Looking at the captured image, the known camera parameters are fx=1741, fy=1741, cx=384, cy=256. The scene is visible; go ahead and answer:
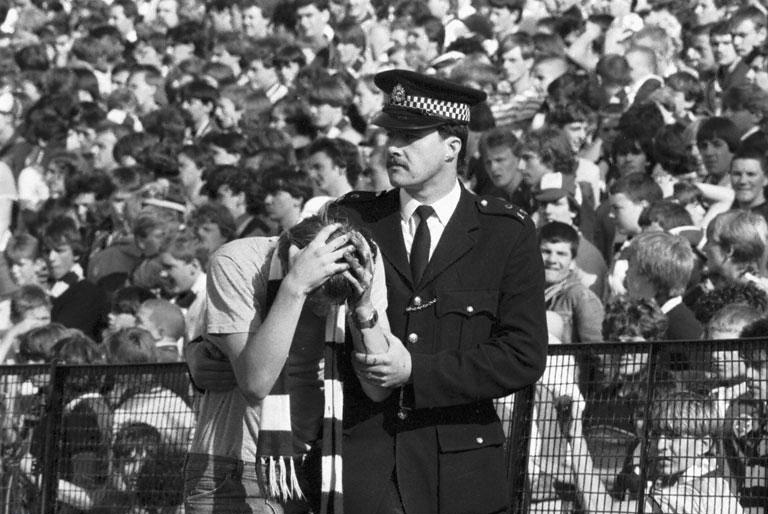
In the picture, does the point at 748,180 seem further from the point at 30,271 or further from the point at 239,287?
the point at 239,287

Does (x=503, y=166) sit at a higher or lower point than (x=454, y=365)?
higher

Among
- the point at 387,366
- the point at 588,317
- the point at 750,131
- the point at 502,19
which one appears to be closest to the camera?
the point at 387,366

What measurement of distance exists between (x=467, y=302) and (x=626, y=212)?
16.5ft

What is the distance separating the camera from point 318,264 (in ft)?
16.0

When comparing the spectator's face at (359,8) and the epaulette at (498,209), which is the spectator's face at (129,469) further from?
the spectator's face at (359,8)

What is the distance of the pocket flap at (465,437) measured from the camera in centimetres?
519

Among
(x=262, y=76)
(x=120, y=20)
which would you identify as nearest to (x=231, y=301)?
(x=262, y=76)

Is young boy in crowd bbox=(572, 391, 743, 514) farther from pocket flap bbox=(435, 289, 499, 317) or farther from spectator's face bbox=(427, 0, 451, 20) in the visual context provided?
spectator's face bbox=(427, 0, 451, 20)

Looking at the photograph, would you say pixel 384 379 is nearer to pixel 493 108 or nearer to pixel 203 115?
pixel 493 108

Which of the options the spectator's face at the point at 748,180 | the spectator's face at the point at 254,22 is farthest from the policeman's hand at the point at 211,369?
the spectator's face at the point at 254,22

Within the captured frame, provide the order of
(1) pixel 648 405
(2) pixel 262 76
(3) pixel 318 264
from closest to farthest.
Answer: (3) pixel 318 264, (1) pixel 648 405, (2) pixel 262 76

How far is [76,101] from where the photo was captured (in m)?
17.1

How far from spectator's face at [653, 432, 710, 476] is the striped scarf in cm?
185

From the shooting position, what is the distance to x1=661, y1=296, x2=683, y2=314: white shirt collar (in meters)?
8.40
